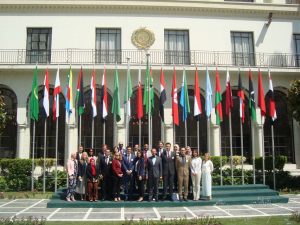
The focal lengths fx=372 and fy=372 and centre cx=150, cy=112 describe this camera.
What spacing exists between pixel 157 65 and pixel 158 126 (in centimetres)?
367

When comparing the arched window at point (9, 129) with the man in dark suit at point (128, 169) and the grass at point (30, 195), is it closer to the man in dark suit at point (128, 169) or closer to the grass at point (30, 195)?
the grass at point (30, 195)

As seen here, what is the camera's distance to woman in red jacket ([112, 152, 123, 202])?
1298 centimetres

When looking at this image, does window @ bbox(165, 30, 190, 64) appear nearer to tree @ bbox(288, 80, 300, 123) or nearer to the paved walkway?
tree @ bbox(288, 80, 300, 123)

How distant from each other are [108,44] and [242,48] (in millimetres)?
8548

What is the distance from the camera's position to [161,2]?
22.9 m

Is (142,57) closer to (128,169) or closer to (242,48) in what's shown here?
(242,48)

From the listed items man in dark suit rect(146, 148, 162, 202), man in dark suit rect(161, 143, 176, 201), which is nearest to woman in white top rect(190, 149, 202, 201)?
man in dark suit rect(161, 143, 176, 201)

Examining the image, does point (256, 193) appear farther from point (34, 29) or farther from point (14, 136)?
point (34, 29)

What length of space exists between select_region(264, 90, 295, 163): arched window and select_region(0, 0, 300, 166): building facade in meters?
0.06

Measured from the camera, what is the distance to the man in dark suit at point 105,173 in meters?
13.2

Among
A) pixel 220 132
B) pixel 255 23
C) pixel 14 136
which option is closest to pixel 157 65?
pixel 220 132

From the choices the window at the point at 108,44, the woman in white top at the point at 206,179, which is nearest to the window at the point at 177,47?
the window at the point at 108,44

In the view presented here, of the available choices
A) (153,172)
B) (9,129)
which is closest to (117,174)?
(153,172)

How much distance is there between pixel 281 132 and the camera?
23.4 m
